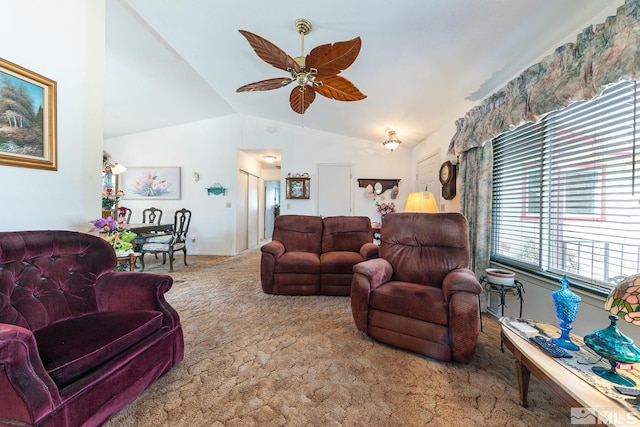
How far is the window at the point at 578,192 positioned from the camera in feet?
4.88

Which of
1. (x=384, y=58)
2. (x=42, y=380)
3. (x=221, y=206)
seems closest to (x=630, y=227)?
(x=384, y=58)

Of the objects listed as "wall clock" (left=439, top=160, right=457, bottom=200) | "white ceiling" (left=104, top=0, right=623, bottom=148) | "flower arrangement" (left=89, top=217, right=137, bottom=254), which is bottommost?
"flower arrangement" (left=89, top=217, right=137, bottom=254)

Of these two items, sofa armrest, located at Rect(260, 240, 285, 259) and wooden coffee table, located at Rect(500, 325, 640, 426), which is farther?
sofa armrest, located at Rect(260, 240, 285, 259)

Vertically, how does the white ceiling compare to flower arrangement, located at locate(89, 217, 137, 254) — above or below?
above

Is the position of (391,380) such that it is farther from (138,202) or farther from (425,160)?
(138,202)

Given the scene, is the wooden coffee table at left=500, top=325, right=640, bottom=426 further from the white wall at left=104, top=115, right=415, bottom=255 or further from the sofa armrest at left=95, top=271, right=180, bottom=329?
the white wall at left=104, top=115, right=415, bottom=255

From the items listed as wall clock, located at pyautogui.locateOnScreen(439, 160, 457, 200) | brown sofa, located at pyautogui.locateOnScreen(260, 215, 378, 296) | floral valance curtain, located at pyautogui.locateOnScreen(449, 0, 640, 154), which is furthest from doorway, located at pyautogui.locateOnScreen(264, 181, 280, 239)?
floral valance curtain, located at pyautogui.locateOnScreen(449, 0, 640, 154)

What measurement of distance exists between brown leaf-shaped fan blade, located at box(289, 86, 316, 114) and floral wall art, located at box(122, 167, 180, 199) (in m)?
4.02

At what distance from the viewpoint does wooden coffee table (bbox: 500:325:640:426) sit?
874 millimetres

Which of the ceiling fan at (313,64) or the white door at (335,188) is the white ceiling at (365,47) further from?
the white door at (335,188)

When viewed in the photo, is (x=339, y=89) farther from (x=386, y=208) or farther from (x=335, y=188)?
(x=386, y=208)

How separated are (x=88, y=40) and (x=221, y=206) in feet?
12.1

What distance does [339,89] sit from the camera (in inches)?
87.8

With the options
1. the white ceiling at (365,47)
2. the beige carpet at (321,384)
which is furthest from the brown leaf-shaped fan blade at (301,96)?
the beige carpet at (321,384)
